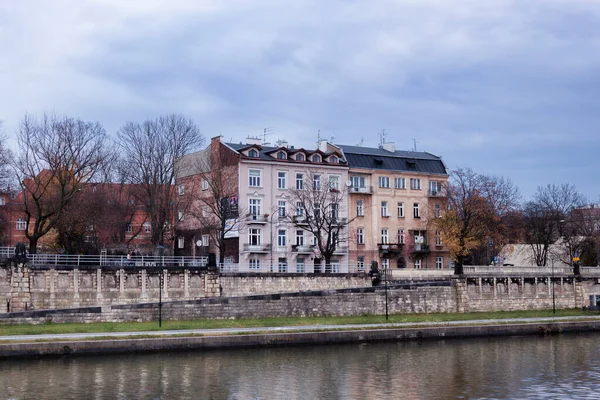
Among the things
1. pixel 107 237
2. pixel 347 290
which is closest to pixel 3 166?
pixel 107 237

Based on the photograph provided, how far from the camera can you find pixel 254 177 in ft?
264

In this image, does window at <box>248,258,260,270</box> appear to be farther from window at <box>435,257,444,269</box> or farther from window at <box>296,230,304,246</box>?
window at <box>435,257,444,269</box>

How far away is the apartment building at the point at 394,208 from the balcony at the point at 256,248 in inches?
402

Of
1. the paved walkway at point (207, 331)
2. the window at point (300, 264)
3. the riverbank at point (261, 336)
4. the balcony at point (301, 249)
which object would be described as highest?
the balcony at point (301, 249)

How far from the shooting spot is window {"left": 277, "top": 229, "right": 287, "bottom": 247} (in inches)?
3174

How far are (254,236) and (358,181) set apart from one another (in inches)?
554

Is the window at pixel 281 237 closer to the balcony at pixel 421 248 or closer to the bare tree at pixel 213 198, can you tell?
the bare tree at pixel 213 198

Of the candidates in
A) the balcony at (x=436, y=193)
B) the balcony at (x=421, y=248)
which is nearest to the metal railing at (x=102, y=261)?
the balcony at (x=421, y=248)

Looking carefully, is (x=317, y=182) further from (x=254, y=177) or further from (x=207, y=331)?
(x=207, y=331)

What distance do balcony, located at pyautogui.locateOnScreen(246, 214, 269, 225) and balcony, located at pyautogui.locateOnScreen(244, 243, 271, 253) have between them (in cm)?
220

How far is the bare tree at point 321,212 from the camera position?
7706 cm

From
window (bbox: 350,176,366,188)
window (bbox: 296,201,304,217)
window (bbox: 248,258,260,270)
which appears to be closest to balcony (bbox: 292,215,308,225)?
window (bbox: 296,201,304,217)

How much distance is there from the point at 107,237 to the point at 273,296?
23.6 metres

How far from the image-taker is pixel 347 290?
61.8 meters
